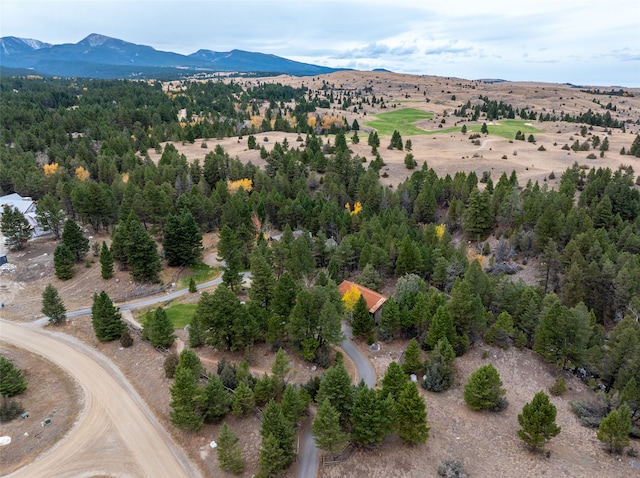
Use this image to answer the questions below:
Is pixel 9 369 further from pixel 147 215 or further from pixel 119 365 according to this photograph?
pixel 147 215

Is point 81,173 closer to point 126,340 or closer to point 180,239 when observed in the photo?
point 180,239

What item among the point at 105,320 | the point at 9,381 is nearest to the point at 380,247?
the point at 105,320

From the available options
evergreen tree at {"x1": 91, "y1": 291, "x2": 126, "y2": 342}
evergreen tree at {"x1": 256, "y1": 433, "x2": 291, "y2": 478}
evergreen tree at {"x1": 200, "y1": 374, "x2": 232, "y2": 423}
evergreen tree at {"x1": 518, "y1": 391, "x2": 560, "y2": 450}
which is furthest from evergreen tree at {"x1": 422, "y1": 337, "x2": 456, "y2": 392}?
evergreen tree at {"x1": 91, "y1": 291, "x2": 126, "y2": 342}

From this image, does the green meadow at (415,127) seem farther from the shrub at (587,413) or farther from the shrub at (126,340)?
the shrub at (126,340)

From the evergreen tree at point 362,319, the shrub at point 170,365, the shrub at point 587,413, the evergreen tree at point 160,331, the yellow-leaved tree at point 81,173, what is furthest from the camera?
the yellow-leaved tree at point 81,173

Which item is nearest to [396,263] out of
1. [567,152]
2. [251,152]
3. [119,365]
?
[119,365]

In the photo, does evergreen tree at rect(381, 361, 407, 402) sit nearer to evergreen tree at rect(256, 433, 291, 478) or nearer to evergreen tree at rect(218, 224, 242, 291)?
evergreen tree at rect(256, 433, 291, 478)

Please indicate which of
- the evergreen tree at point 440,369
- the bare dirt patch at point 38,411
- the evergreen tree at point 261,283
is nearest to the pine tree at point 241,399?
the bare dirt patch at point 38,411
